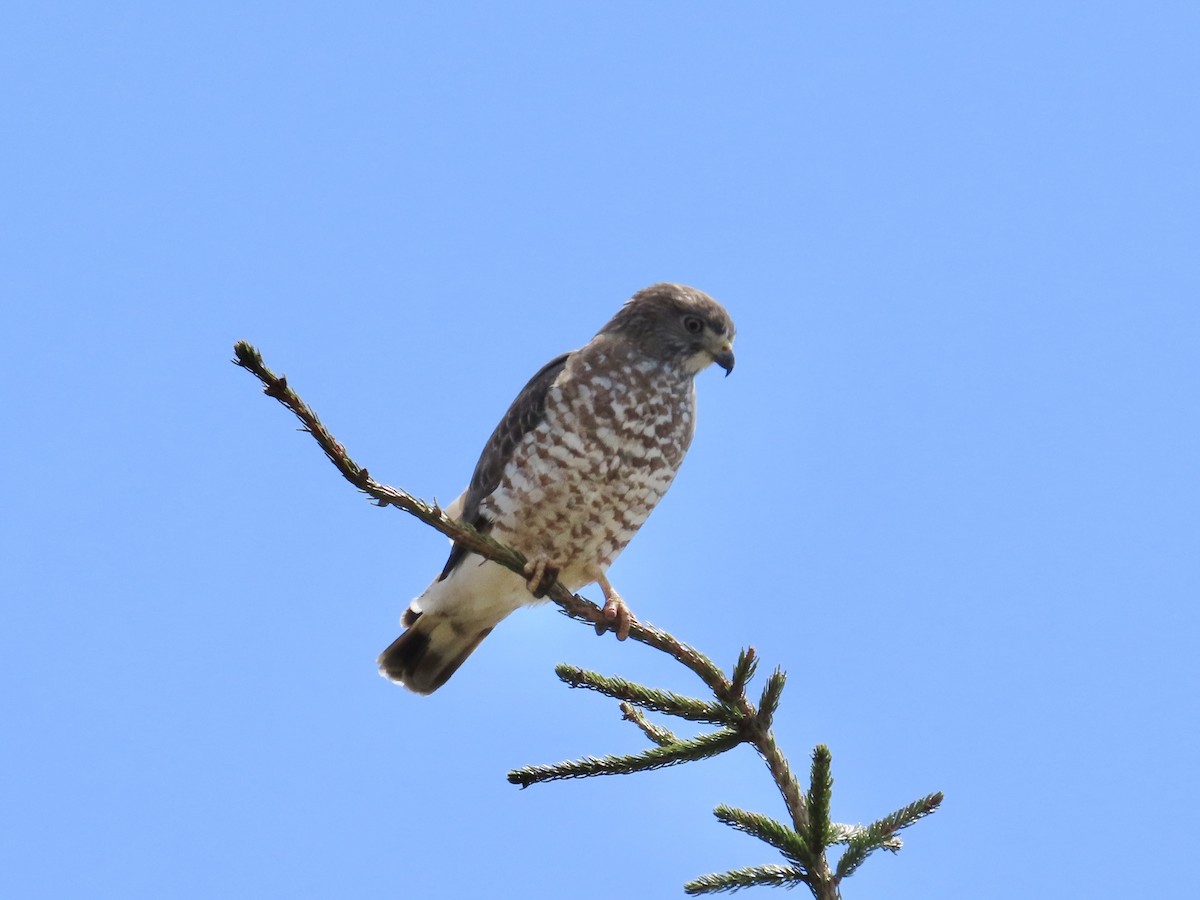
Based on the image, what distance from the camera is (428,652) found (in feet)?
20.9

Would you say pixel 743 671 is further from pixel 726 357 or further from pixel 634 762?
pixel 726 357

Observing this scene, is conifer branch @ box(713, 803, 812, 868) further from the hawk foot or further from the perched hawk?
the perched hawk

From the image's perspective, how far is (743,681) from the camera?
133 inches

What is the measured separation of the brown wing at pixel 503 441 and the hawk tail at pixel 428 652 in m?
0.26

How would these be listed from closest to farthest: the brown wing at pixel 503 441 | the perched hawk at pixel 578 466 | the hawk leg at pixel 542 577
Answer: the hawk leg at pixel 542 577 → the perched hawk at pixel 578 466 → the brown wing at pixel 503 441

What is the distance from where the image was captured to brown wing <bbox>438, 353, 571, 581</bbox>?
5932 mm

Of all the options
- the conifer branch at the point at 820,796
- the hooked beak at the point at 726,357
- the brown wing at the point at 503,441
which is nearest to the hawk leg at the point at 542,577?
the brown wing at the point at 503,441

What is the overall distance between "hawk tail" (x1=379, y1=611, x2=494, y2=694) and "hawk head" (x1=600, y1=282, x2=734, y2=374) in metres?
1.67

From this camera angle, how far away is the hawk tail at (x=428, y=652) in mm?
6297

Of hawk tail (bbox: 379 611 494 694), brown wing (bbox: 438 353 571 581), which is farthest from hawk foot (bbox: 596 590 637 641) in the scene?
hawk tail (bbox: 379 611 494 694)

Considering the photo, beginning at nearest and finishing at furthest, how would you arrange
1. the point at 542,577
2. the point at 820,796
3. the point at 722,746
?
the point at 820,796
the point at 722,746
the point at 542,577

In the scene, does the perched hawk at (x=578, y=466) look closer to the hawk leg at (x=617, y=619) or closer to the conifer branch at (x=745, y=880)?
the hawk leg at (x=617, y=619)

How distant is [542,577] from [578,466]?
2.58 ft

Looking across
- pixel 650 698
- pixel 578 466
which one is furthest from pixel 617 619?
pixel 650 698
